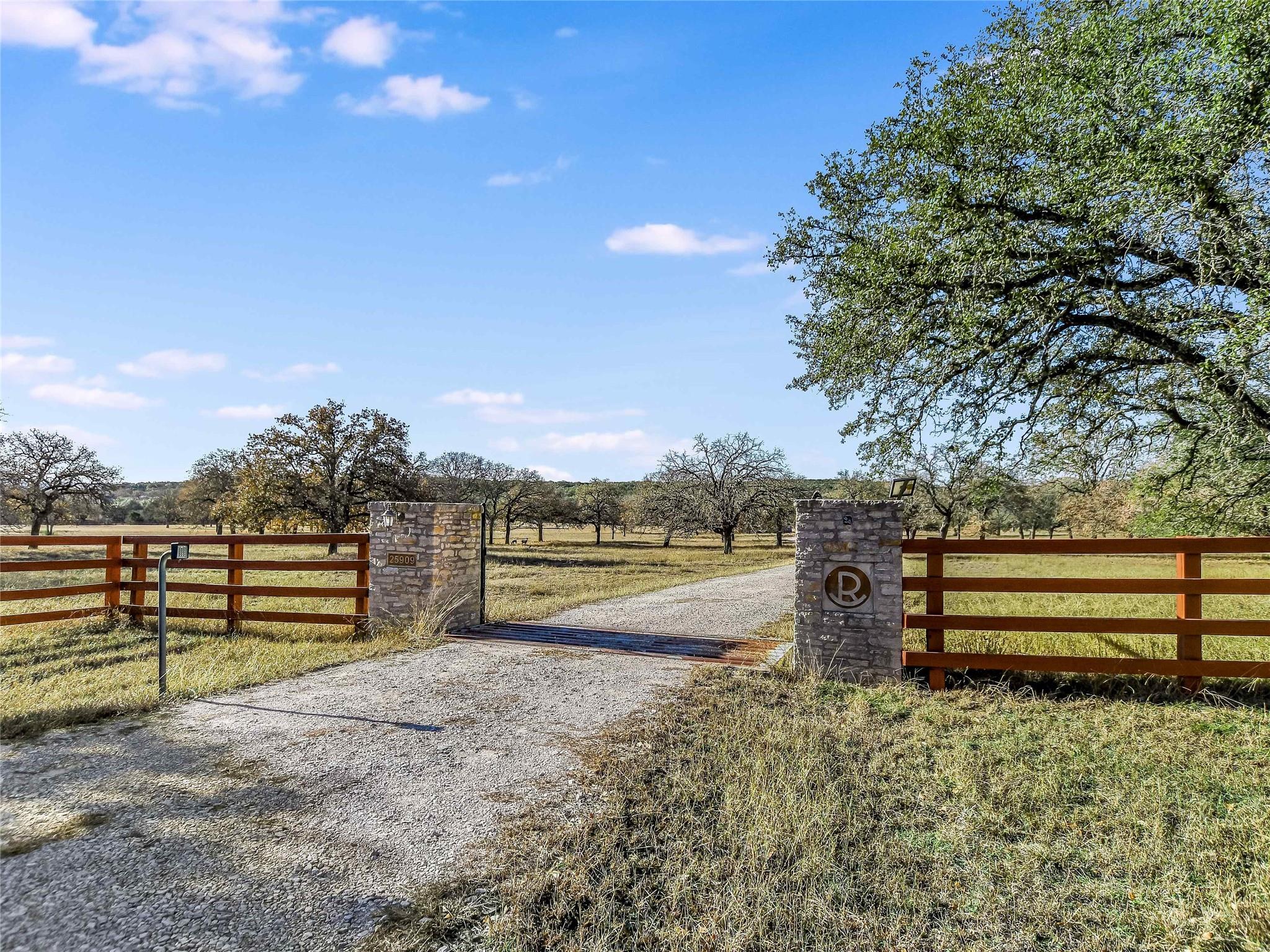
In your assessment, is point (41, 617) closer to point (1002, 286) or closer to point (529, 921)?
point (529, 921)

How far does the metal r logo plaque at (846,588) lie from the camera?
21.0 feet

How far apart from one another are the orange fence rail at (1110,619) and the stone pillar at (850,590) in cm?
19

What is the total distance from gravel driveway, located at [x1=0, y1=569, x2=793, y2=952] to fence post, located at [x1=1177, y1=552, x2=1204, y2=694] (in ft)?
15.9

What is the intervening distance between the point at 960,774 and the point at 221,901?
4.10 meters

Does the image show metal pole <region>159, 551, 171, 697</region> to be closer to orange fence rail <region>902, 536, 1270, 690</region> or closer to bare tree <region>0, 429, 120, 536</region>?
orange fence rail <region>902, 536, 1270, 690</region>

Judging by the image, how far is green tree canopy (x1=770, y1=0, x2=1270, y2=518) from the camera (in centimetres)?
664

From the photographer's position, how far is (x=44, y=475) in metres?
29.7

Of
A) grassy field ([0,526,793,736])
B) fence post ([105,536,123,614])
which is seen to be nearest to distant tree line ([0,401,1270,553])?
grassy field ([0,526,793,736])

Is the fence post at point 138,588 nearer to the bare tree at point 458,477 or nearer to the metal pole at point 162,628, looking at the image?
the metal pole at point 162,628

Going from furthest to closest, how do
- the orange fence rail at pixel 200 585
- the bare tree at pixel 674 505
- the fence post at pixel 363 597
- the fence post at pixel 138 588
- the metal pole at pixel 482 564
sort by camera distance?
the bare tree at pixel 674 505 → the fence post at pixel 138 588 → the metal pole at pixel 482 564 → the fence post at pixel 363 597 → the orange fence rail at pixel 200 585

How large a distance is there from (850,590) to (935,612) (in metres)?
0.84

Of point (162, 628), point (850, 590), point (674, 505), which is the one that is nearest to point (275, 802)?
point (162, 628)

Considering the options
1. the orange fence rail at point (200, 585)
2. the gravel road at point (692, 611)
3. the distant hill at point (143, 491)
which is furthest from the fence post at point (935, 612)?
the distant hill at point (143, 491)

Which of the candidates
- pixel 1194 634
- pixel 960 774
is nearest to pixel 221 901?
pixel 960 774
